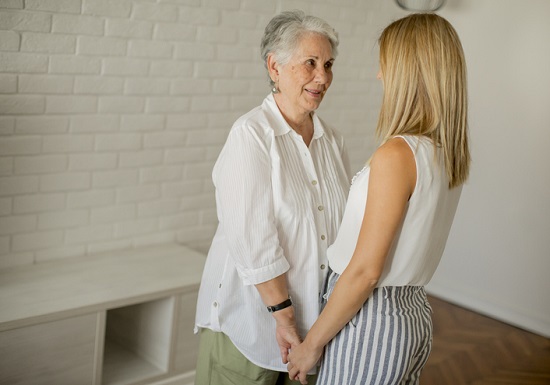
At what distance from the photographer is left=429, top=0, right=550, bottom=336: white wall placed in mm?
4883

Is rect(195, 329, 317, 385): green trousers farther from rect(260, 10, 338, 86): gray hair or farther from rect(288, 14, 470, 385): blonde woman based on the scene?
rect(260, 10, 338, 86): gray hair

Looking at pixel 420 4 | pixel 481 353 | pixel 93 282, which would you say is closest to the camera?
pixel 93 282

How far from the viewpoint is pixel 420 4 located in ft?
16.0

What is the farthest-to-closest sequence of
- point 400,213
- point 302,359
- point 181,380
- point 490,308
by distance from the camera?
1. point 490,308
2. point 181,380
3. point 302,359
4. point 400,213

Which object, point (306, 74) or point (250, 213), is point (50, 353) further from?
point (306, 74)

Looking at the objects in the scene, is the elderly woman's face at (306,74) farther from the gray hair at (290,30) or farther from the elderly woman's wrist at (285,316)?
the elderly woman's wrist at (285,316)

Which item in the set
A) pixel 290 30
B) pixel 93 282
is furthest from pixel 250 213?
pixel 93 282

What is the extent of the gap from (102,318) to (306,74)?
1498mm

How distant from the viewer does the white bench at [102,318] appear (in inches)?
116

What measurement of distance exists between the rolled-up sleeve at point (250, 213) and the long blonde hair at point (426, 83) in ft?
1.44

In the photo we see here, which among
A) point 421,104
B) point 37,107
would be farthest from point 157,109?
point 421,104

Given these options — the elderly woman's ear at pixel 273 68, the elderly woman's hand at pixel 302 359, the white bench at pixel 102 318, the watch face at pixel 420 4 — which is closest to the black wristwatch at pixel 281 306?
the elderly woman's hand at pixel 302 359

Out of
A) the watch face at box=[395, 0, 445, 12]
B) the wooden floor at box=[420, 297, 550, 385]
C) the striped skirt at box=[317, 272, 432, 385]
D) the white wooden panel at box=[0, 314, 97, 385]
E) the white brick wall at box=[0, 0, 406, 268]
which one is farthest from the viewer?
the watch face at box=[395, 0, 445, 12]

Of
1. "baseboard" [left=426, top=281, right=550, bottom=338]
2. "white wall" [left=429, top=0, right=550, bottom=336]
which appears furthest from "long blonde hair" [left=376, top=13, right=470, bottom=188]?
"baseboard" [left=426, top=281, right=550, bottom=338]
